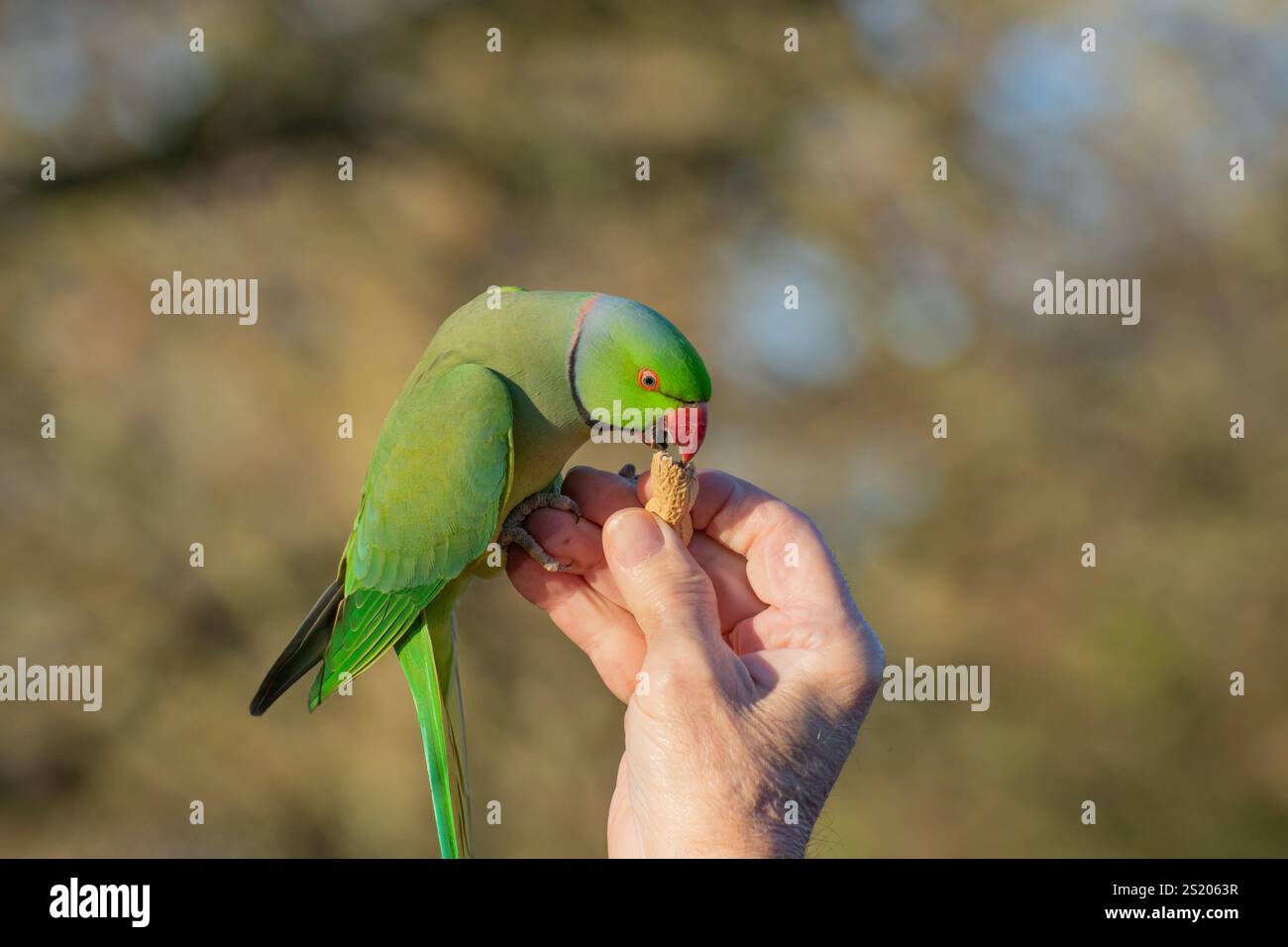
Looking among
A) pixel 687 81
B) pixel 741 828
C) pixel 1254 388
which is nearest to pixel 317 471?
pixel 687 81

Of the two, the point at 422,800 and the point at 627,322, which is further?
the point at 422,800

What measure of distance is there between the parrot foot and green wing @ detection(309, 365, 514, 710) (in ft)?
0.52

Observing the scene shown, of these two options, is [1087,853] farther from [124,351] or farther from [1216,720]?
[124,351]

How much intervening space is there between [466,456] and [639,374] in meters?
0.44

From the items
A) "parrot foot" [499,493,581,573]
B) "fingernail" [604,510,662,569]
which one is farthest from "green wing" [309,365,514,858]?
"fingernail" [604,510,662,569]

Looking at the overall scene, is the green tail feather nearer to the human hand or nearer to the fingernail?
the human hand

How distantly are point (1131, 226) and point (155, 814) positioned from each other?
6613mm

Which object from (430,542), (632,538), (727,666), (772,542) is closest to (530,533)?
(430,542)

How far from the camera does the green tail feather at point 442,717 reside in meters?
2.32

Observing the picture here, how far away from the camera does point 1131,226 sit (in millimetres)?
5590

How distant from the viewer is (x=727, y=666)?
191cm

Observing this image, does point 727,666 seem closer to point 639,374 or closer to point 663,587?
point 663,587

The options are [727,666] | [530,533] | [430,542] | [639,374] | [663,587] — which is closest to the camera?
[727,666]

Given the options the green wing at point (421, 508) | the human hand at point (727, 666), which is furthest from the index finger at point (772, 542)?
the green wing at point (421, 508)
